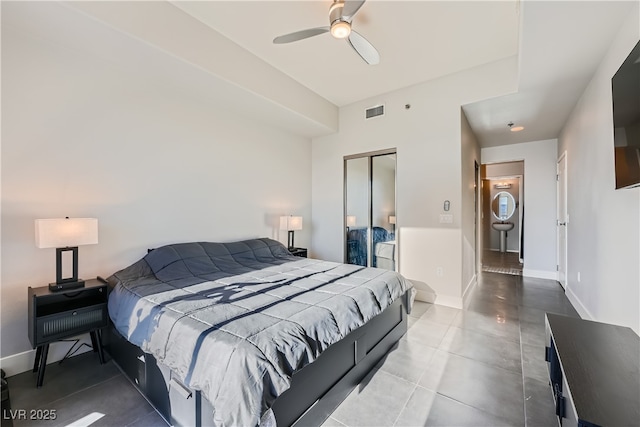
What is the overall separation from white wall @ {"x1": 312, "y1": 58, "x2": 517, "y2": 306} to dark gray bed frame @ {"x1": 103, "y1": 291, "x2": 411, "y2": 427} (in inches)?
67.2

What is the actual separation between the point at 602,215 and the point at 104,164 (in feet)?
15.5

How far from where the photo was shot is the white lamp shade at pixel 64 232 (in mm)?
2057

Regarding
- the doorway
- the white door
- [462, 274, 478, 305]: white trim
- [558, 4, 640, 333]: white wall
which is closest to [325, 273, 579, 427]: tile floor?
[462, 274, 478, 305]: white trim

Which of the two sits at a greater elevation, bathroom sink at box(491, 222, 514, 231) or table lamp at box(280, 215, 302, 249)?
table lamp at box(280, 215, 302, 249)

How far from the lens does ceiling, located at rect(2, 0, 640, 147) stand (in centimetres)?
207

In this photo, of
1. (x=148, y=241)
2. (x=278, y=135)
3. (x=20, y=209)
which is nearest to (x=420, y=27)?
(x=278, y=135)

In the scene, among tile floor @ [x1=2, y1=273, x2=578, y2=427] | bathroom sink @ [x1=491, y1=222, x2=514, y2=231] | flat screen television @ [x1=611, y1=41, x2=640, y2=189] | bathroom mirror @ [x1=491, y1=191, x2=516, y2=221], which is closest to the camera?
flat screen television @ [x1=611, y1=41, x2=640, y2=189]

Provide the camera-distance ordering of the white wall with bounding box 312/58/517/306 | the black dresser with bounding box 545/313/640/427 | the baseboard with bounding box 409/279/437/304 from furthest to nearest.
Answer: the baseboard with bounding box 409/279/437/304
the white wall with bounding box 312/58/517/306
the black dresser with bounding box 545/313/640/427

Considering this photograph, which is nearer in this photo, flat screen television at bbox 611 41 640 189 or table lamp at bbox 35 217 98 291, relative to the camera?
flat screen television at bbox 611 41 640 189

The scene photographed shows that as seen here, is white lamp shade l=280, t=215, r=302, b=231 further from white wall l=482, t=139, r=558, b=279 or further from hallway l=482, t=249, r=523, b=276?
white wall l=482, t=139, r=558, b=279

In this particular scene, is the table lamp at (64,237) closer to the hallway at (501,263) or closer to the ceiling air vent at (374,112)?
the ceiling air vent at (374,112)

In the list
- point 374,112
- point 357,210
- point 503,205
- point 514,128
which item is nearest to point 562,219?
point 514,128

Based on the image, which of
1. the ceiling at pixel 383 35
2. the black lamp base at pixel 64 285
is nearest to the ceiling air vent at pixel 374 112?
the ceiling at pixel 383 35

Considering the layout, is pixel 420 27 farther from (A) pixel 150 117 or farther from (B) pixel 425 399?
(B) pixel 425 399
